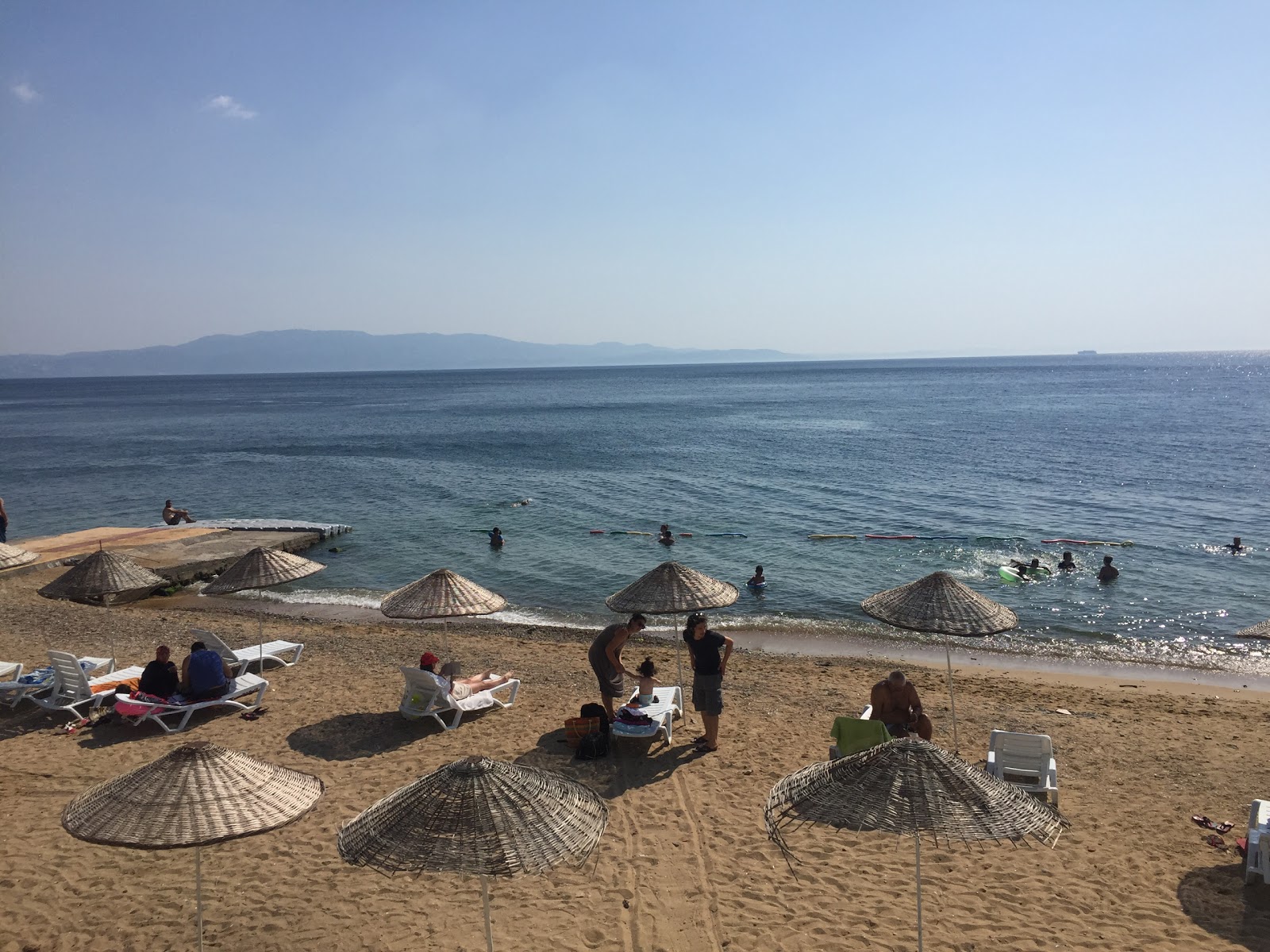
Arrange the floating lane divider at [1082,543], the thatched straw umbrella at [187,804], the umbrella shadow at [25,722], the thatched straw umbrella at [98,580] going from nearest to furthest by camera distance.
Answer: the thatched straw umbrella at [187,804] → the umbrella shadow at [25,722] → the thatched straw umbrella at [98,580] → the floating lane divider at [1082,543]

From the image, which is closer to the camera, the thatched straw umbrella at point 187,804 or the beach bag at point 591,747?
the thatched straw umbrella at point 187,804

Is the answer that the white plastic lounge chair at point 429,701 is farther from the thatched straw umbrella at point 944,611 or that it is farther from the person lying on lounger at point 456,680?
the thatched straw umbrella at point 944,611

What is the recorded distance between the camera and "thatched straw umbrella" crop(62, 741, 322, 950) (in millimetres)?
4930

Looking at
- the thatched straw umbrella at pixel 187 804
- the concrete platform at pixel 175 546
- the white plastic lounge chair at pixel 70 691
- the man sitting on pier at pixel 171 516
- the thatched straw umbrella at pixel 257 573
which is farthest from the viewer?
the man sitting on pier at pixel 171 516

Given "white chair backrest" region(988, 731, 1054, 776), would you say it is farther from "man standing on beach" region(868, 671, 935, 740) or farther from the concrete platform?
the concrete platform

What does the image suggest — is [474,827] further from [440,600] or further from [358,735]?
[440,600]

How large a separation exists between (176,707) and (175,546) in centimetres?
1791

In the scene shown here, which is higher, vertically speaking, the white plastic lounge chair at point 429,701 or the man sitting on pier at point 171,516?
the white plastic lounge chair at point 429,701

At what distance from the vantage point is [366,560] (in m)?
26.9

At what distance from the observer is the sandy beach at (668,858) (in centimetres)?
646

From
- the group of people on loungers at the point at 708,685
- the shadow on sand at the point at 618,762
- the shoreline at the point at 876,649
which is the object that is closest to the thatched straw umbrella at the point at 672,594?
the group of people on loungers at the point at 708,685

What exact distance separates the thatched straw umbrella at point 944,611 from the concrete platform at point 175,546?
1812 cm

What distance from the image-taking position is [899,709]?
372 inches

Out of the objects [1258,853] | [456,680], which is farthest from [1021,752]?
[456,680]
